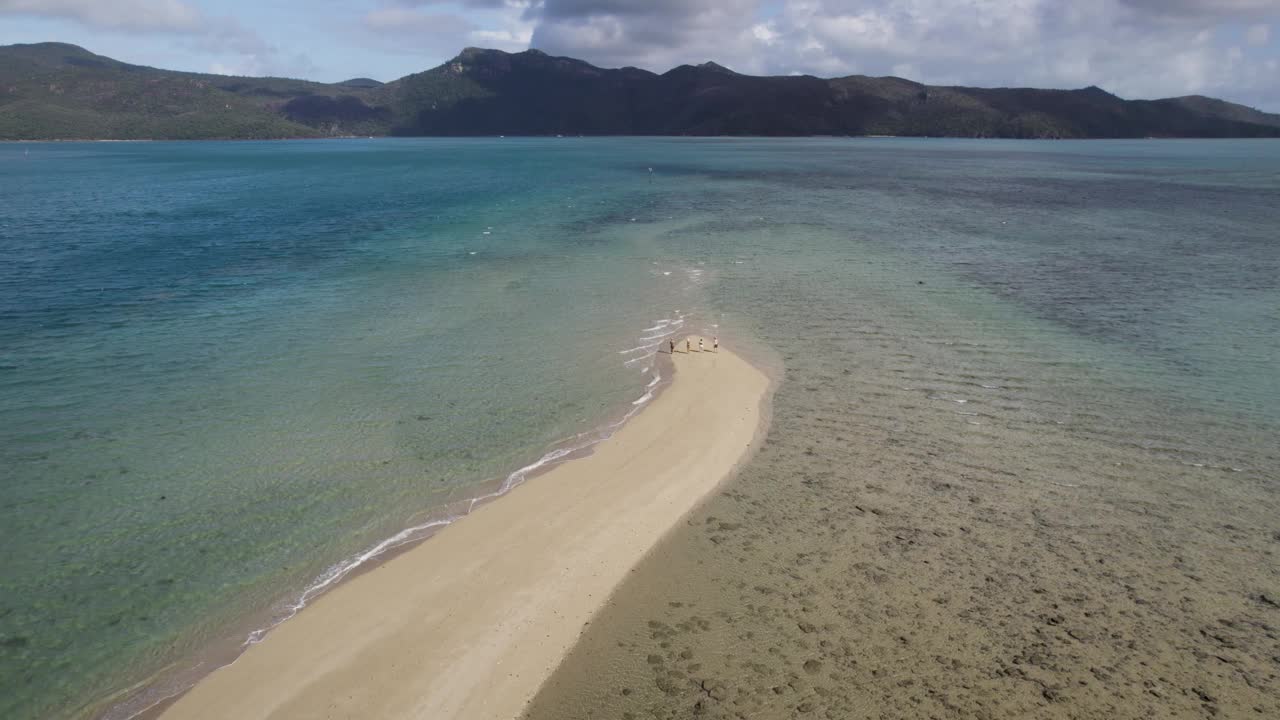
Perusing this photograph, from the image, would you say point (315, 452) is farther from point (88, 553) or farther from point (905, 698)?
point (905, 698)

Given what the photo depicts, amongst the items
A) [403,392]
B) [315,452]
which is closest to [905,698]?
[315,452]

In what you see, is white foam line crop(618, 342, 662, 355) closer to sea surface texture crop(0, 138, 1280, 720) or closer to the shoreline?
sea surface texture crop(0, 138, 1280, 720)

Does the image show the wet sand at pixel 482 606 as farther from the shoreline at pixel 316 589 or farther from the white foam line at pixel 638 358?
the white foam line at pixel 638 358

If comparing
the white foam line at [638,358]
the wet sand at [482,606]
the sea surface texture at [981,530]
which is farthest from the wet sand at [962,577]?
the white foam line at [638,358]

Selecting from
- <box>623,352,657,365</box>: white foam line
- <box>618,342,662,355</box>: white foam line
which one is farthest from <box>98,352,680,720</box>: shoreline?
<box>618,342,662,355</box>: white foam line

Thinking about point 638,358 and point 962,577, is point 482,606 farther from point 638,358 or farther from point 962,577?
point 638,358

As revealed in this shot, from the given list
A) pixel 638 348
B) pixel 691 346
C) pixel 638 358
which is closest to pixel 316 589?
pixel 638 358

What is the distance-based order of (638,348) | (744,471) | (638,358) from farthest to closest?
(638,348), (638,358), (744,471)
